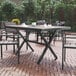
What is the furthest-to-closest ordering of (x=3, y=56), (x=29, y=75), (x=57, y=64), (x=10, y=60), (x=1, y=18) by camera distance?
(x=1, y=18)
(x=3, y=56)
(x=10, y=60)
(x=57, y=64)
(x=29, y=75)

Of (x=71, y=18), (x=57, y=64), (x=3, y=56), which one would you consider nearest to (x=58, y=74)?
(x=57, y=64)

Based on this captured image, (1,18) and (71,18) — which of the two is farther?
(1,18)

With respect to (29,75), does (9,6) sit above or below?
above

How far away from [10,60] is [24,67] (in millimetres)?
806

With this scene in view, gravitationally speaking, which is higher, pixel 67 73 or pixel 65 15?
pixel 65 15

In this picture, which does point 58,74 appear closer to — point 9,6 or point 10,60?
point 10,60

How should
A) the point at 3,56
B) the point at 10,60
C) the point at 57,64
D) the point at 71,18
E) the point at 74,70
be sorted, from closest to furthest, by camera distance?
the point at 74,70 → the point at 57,64 → the point at 10,60 → the point at 3,56 → the point at 71,18

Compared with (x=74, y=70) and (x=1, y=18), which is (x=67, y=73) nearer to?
(x=74, y=70)

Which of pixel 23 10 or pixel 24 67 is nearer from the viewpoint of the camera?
pixel 24 67

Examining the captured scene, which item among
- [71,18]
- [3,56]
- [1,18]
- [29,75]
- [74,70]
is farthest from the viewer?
[1,18]

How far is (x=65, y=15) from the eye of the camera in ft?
53.1

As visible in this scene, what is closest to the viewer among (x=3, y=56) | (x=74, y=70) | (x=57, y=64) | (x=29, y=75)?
(x=29, y=75)

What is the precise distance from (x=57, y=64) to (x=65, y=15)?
10.6 m

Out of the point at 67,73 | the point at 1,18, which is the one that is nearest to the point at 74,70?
the point at 67,73
